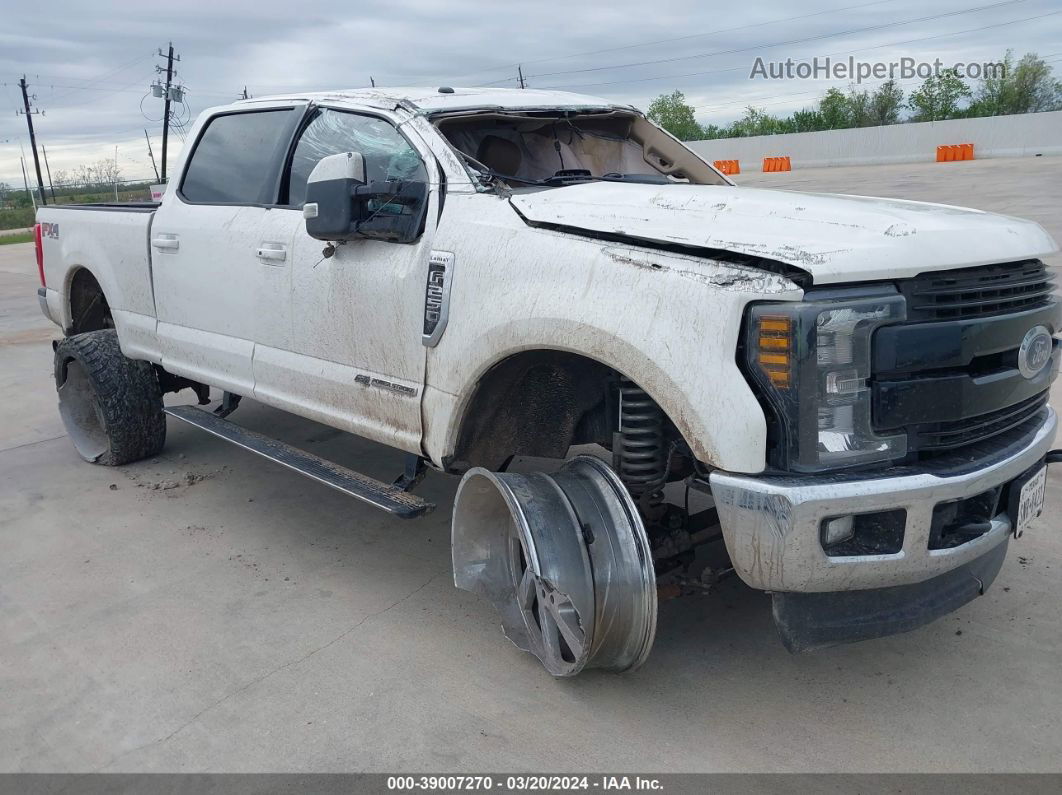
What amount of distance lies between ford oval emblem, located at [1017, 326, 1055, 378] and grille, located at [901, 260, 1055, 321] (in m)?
0.08

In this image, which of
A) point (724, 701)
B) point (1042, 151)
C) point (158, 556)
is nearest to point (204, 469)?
point (158, 556)

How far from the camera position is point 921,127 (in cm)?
3791

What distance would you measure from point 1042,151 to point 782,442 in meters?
37.7

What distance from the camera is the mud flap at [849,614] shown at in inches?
105

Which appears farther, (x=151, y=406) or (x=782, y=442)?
(x=151, y=406)

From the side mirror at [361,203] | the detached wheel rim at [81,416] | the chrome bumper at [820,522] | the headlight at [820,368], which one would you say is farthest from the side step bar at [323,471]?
the headlight at [820,368]

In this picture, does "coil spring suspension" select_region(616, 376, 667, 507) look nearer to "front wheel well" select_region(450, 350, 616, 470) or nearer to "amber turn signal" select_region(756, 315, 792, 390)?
"front wheel well" select_region(450, 350, 616, 470)

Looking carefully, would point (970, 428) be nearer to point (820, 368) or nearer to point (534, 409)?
point (820, 368)

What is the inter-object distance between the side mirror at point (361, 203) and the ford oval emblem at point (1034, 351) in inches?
77.6

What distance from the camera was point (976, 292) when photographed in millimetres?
2592

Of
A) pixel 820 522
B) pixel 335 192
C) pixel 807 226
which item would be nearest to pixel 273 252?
pixel 335 192

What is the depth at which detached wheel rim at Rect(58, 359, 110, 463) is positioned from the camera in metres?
5.47

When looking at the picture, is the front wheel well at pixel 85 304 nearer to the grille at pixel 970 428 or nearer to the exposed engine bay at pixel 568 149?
the exposed engine bay at pixel 568 149

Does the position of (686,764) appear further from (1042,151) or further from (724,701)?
(1042,151)
